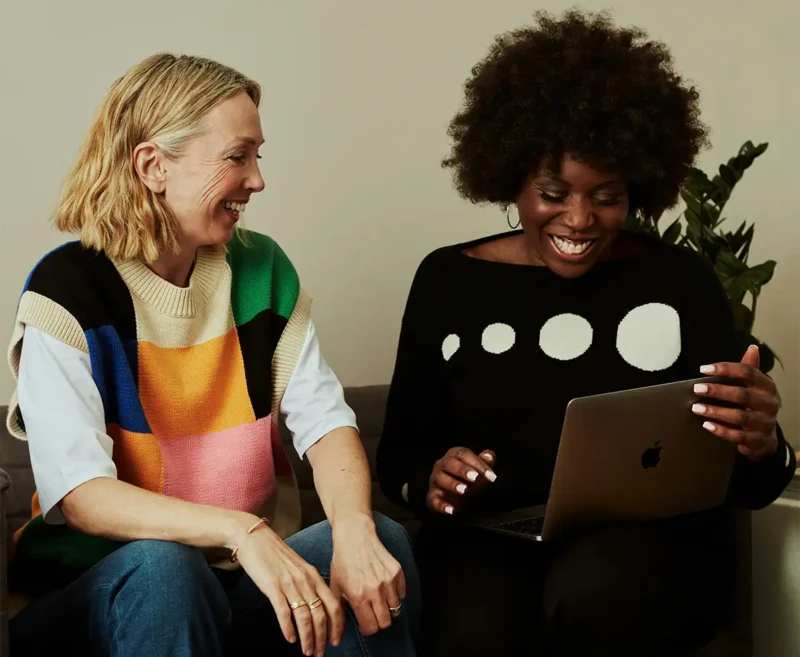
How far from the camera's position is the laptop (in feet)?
4.34

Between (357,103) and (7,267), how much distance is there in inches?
32.7

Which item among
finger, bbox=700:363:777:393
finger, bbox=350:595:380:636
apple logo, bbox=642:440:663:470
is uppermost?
finger, bbox=700:363:777:393

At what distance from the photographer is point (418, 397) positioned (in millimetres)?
1744

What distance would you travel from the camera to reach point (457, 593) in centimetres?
152

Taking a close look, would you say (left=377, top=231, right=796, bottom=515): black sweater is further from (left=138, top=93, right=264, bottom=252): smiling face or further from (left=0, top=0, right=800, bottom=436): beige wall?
(left=0, top=0, right=800, bottom=436): beige wall

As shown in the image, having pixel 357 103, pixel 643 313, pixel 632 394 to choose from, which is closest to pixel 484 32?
pixel 357 103

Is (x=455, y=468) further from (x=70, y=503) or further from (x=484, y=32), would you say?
(x=484, y=32)

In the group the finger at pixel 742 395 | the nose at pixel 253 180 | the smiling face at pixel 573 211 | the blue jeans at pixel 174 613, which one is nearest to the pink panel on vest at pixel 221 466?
the blue jeans at pixel 174 613

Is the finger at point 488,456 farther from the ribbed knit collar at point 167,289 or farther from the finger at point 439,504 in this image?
the ribbed knit collar at point 167,289

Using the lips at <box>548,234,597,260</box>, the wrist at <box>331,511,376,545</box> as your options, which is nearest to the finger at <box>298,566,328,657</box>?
the wrist at <box>331,511,376,545</box>

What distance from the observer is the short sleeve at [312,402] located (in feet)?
5.08

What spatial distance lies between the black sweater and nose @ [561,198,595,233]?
125mm

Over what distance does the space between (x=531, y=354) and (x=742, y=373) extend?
0.36 m

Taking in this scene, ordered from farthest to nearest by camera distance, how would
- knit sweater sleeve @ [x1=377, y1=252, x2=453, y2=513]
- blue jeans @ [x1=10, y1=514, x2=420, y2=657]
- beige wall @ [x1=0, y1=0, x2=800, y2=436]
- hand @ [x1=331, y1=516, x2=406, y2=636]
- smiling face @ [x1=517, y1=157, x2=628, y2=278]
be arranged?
beige wall @ [x1=0, y1=0, x2=800, y2=436]
knit sweater sleeve @ [x1=377, y1=252, x2=453, y2=513]
smiling face @ [x1=517, y1=157, x2=628, y2=278]
hand @ [x1=331, y1=516, x2=406, y2=636]
blue jeans @ [x1=10, y1=514, x2=420, y2=657]
